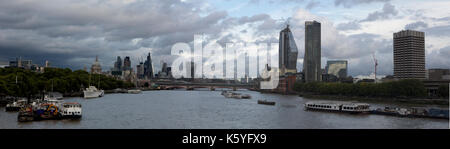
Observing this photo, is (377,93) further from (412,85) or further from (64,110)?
(64,110)

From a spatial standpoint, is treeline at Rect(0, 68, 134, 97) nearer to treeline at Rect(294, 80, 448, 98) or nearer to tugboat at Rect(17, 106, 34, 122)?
A: tugboat at Rect(17, 106, 34, 122)

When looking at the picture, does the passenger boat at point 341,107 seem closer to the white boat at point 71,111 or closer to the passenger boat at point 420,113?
the passenger boat at point 420,113

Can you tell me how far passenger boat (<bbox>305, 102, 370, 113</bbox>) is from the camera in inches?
2458

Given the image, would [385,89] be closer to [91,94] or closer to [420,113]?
[420,113]

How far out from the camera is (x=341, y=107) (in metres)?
65.6

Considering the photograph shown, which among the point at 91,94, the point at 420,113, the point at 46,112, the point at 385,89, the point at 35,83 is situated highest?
the point at 35,83

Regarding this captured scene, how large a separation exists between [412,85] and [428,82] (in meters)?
32.4

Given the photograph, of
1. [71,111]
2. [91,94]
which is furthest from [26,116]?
[91,94]

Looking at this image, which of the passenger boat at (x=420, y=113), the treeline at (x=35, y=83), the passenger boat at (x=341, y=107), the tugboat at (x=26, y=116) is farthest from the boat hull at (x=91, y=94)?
the passenger boat at (x=420, y=113)

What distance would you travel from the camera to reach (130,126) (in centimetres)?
4450

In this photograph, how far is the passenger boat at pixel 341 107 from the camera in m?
62.4

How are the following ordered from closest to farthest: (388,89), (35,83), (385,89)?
(35,83)
(388,89)
(385,89)
